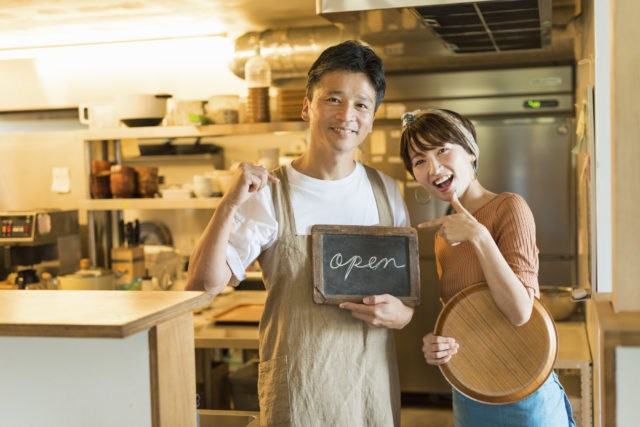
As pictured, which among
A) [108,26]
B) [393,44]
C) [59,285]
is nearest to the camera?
[393,44]

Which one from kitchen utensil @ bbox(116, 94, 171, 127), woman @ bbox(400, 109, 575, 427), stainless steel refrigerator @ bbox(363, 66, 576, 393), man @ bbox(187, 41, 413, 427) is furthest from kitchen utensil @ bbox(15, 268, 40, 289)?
woman @ bbox(400, 109, 575, 427)

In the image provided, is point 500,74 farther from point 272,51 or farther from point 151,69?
point 151,69

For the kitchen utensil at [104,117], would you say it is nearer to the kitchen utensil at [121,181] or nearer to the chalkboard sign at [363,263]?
the kitchen utensil at [121,181]

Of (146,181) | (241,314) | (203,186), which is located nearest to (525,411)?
(241,314)

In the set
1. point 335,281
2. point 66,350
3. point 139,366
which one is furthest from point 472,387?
point 66,350

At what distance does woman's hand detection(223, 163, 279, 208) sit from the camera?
5.08ft

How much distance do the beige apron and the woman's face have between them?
351 millimetres

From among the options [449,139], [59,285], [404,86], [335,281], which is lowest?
[59,285]

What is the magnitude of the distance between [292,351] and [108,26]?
3.69 m

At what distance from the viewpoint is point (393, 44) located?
3.17 metres

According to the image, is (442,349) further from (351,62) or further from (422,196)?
(422,196)

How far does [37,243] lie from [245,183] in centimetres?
320

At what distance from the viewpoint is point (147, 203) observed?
4.22 m

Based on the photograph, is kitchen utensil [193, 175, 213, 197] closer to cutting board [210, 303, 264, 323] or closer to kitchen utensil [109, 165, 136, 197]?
kitchen utensil [109, 165, 136, 197]
